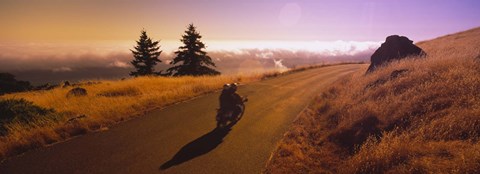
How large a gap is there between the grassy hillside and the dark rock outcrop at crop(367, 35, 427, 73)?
25.3 ft

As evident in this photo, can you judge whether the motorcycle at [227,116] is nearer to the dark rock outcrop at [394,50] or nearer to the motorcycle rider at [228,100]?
the motorcycle rider at [228,100]

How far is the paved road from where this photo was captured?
24.1 ft

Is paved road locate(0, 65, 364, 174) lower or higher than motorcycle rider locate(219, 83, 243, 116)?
lower

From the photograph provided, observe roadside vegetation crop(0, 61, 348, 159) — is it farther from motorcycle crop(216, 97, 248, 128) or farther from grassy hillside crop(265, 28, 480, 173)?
grassy hillside crop(265, 28, 480, 173)

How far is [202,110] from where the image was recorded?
44.3 ft

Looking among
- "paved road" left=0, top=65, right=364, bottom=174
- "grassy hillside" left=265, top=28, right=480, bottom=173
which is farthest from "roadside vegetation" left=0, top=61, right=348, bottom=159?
"grassy hillside" left=265, top=28, right=480, bottom=173

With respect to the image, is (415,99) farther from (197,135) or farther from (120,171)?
(120,171)

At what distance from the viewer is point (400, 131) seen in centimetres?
784

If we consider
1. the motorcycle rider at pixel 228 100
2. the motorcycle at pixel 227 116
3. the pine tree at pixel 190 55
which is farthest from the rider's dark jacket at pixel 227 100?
the pine tree at pixel 190 55

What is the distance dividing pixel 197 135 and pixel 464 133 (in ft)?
25.0

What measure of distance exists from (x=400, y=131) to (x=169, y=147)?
683 cm

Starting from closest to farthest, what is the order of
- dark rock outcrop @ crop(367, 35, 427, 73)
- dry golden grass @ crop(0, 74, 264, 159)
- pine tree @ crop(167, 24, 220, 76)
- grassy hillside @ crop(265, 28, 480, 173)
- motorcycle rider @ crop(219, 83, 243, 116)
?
grassy hillside @ crop(265, 28, 480, 173) < dry golden grass @ crop(0, 74, 264, 159) < motorcycle rider @ crop(219, 83, 243, 116) < dark rock outcrop @ crop(367, 35, 427, 73) < pine tree @ crop(167, 24, 220, 76)

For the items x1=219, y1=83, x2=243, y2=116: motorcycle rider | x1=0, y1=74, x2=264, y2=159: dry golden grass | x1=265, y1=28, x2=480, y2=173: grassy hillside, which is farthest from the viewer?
x1=219, y1=83, x2=243, y2=116: motorcycle rider

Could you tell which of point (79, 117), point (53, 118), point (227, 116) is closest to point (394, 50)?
point (227, 116)
